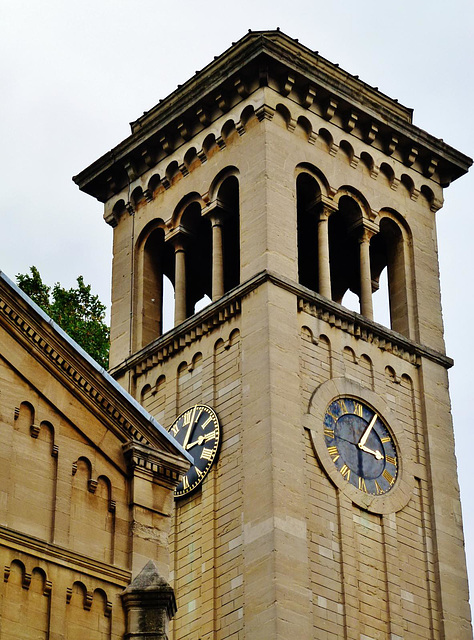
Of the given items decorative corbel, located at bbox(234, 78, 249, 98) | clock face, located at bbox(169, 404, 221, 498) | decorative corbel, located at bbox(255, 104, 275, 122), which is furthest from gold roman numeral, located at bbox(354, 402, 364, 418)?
decorative corbel, located at bbox(234, 78, 249, 98)

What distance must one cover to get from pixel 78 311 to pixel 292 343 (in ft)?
31.6

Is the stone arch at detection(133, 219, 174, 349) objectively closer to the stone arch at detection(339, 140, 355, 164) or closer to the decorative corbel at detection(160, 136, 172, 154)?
the decorative corbel at detection(160, 136, 172, 154)

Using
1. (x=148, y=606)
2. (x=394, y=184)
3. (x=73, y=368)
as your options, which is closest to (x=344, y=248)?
(x=394, y=184)

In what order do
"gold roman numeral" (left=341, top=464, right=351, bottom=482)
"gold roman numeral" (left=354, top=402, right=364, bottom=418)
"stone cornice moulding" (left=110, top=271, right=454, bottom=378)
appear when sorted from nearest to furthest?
1. "gold roman numeral" (left=341, top=464, right=351, bottom=482)
2. "gold roman numeral" (left=354, top=402, right=364, bottom=418)
3. "stone cornice moulding" (left=110, top=271, right=454, bottom=378)

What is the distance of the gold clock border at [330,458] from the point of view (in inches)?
1476

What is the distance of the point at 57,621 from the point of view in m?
23.5

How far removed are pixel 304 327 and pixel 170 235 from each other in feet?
17.9

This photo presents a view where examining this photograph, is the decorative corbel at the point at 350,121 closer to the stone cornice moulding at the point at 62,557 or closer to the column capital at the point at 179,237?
the column capital at the point at 179,237

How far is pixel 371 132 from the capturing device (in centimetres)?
4347

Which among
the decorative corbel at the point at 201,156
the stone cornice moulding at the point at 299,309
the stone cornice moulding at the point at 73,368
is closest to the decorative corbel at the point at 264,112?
the decorative corbel at the point at 201,156

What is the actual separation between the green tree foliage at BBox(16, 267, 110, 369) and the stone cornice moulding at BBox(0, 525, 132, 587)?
20.6 metres

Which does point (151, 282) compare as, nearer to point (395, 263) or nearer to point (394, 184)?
point (395, 263)

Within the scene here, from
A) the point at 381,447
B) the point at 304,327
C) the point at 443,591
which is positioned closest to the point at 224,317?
the point at 304,327

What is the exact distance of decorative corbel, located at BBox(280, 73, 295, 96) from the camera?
41688 mm
